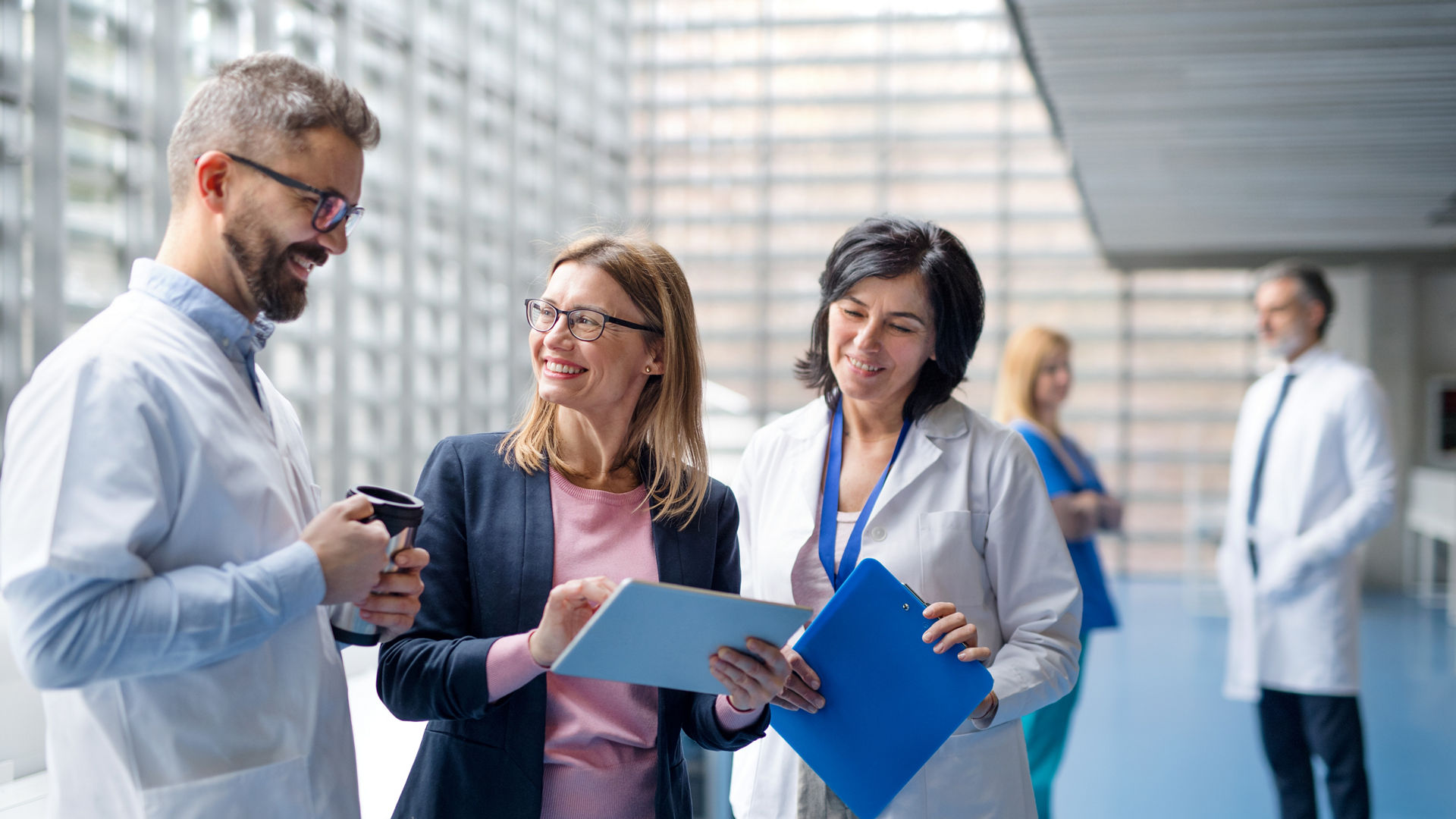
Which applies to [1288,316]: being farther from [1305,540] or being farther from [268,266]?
[268,266]

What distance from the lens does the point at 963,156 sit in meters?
12.6

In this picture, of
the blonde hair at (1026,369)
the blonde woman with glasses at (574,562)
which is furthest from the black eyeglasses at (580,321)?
the blonde hair at (1026,369)

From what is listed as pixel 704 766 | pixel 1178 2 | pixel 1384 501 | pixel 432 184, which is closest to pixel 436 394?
pixel 432 184

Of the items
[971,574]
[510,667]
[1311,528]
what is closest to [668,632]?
[510,667]

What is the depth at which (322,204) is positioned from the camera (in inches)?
56.5

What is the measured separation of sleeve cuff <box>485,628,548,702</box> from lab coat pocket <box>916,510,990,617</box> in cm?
82

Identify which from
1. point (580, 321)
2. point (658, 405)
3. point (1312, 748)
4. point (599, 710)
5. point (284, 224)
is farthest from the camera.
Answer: point (1312, 748)

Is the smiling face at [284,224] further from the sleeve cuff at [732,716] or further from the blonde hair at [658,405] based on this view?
the sleeve cuff at [732,716]

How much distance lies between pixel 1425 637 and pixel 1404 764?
14.4ft

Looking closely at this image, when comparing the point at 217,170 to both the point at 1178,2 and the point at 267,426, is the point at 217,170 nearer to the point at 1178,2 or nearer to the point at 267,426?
the point at 267,426

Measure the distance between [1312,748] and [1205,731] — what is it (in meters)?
2.39

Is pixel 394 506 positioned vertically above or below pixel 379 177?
below

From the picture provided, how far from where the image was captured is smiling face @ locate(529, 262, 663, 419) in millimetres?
1828

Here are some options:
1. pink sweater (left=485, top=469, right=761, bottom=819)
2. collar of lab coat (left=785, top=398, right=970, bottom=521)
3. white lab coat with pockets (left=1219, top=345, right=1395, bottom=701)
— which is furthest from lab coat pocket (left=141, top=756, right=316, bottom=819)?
white lab coat with pockets (left=1219, top=345, right=1395, bottom=701)
